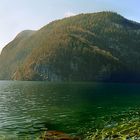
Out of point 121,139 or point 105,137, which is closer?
point 121,139

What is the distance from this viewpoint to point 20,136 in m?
44.1

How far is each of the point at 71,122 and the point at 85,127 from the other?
7.27 meters

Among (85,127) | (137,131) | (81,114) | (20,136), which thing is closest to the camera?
(137,131)

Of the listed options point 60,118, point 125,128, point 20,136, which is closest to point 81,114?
point 60,118

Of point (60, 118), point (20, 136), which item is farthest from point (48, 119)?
point (20, 136)

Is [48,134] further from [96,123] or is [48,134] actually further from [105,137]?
[96,123]

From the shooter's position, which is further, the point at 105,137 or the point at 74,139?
the point at 74,139

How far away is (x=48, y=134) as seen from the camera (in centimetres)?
3719

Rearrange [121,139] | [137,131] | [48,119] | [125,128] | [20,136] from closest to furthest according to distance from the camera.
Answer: [121,139], [137,131], [125,128], [20,136], [48,119]

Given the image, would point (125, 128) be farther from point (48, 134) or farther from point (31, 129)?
point (31, 129)

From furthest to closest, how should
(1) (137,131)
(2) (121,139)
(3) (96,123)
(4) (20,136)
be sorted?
(3) (96,123)
(4) (20,136)
(1) (137,131)
(2) (121,139)

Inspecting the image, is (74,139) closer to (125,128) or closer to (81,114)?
(125,128)

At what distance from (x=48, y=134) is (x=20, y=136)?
8088mm

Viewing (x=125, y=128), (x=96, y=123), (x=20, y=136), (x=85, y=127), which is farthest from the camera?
(x=96, y=123)
